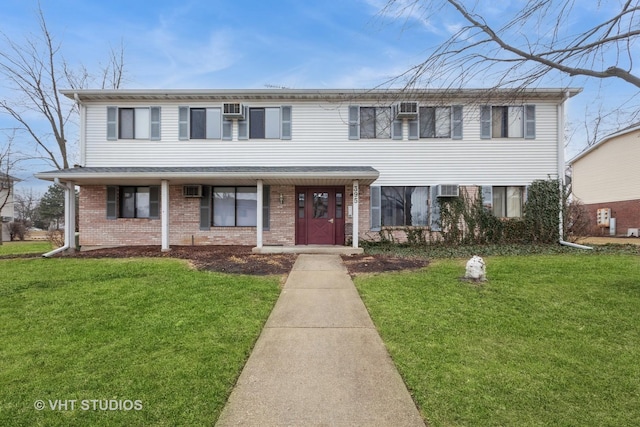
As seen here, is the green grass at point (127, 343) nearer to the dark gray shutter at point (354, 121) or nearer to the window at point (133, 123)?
the window at point (133, 123)

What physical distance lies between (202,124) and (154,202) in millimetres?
3473

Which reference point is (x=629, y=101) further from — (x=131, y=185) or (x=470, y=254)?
(x=131, y=185)

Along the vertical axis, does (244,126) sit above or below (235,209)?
above

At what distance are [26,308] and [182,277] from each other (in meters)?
2.43

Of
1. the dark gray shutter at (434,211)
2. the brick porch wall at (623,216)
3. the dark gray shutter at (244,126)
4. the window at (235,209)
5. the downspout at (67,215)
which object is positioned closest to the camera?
the downspout at (67,215)

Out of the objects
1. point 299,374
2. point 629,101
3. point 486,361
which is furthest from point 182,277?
point 629,101

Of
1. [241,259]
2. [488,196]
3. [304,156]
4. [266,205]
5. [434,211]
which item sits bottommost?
[241,259]

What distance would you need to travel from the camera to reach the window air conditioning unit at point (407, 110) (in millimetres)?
11031

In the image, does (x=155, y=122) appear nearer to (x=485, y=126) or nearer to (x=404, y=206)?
(x=404, y=206)

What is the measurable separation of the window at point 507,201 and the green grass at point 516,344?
16.7 ft

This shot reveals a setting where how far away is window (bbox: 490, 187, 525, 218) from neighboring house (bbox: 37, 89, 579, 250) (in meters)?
0.04

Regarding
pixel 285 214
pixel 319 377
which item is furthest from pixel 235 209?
pixel 319 377

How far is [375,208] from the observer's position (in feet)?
38.1

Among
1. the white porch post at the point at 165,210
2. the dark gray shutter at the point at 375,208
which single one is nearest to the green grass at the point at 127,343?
the white porch post at the point at 165,210
